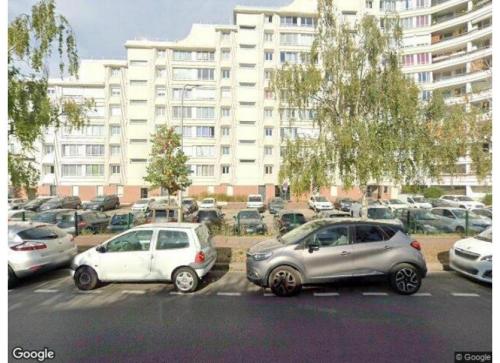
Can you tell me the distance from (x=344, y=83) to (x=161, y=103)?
34.4 m

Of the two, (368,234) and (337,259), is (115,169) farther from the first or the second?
(368,234)

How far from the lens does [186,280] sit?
617 centimetres

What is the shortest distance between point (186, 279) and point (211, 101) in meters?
35.7

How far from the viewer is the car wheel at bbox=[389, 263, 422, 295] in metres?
5.96

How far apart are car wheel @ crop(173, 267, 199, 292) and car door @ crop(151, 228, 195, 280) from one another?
0.47 feet

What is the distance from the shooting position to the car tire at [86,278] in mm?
6352

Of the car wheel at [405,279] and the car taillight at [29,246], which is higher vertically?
the car taillight at [29,246]

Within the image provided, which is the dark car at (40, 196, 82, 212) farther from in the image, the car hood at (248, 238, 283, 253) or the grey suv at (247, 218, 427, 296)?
the grey suv at (247, 218, 427, 296)

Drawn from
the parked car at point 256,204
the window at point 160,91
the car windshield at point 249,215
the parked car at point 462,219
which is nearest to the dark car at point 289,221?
the car windshield at point 249,215

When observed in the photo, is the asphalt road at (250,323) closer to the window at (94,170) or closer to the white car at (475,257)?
the white car at (475,257)

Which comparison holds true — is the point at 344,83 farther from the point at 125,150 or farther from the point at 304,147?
the point at 125,150

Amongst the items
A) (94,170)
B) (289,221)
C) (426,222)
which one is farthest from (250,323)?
(94,170)

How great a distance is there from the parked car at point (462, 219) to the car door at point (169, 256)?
1115 centimetres

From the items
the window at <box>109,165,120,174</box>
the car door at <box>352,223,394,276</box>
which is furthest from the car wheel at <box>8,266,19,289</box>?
the window at <box>109,165,120,174</box>
